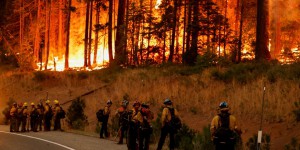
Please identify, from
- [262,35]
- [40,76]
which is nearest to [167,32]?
[40,76]

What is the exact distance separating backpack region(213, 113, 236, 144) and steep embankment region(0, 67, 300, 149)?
4.77m

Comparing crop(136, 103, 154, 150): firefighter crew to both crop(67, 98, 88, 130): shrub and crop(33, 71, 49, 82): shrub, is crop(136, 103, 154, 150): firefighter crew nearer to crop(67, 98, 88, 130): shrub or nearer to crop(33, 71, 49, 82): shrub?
crop(67, 98, 88, 130): shrub

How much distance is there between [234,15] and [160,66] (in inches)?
899

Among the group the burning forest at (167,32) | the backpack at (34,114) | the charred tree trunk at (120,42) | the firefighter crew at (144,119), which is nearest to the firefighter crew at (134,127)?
the firefighter crew at (144,119)

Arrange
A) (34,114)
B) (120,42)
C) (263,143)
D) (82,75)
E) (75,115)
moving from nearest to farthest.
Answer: (263,143), (34,114), (75,115), (82,75), (120,42)

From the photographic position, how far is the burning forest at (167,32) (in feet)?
112

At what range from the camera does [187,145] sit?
1811cm

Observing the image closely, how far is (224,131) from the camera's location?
12.7 m

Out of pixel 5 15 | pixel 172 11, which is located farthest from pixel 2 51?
pixel 172 11

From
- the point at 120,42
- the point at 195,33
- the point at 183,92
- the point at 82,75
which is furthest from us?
the point at 120,42

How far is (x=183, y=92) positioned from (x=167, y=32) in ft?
64.0

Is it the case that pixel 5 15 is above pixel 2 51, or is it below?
above

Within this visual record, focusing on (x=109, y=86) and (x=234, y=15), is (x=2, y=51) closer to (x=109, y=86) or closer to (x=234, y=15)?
(x=234, y=15)

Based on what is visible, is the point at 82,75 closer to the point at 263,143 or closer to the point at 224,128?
the point at 263,143
